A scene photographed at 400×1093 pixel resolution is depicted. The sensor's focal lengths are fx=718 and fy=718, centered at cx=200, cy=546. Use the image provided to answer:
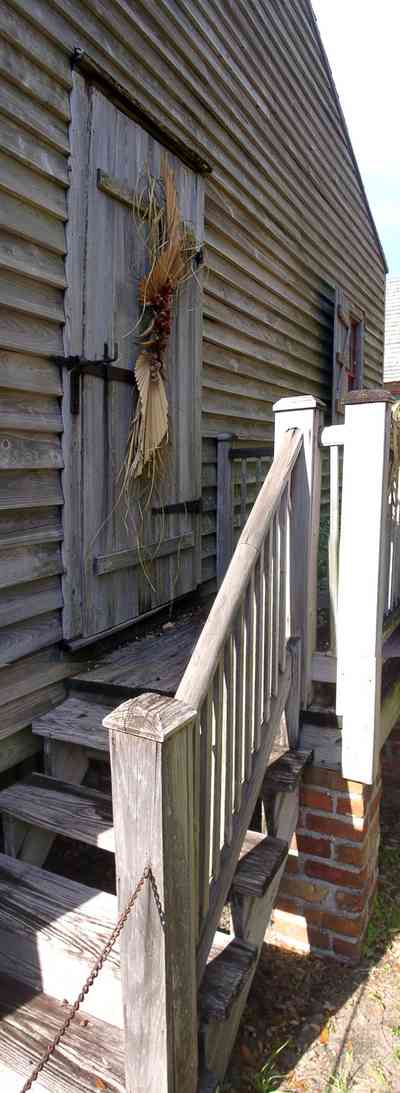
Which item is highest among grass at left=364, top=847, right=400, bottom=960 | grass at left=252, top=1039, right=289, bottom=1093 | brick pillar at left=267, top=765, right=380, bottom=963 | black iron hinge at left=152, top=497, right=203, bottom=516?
black iron hinge at left=152, top=497, right=203, bottom=516

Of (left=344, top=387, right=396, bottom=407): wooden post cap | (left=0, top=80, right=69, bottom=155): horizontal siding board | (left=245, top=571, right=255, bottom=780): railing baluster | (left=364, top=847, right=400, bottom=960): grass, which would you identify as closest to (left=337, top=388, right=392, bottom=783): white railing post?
(left=344, top=387, right=396, bottom=407): wooden post cap

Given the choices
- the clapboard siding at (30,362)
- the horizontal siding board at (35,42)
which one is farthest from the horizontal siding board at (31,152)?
the horizontal siding board at (35,42)

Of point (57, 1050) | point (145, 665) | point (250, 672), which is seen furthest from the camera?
point (145, 665)

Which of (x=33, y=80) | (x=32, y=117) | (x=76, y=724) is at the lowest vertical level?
(x=76, y=724)

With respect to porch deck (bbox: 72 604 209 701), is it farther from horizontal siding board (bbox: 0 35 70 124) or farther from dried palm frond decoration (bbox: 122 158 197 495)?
horizontal siding board (bbox: 0 35 70 124)

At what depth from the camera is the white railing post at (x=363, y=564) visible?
2.28m

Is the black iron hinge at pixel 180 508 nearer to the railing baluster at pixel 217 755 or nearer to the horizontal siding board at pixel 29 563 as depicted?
the horizontal siding board at pixel 29 563

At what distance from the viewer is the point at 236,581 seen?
5.87 feet

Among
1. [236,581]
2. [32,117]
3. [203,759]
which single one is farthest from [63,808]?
[32,117]

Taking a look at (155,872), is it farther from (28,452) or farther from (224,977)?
(28,452)

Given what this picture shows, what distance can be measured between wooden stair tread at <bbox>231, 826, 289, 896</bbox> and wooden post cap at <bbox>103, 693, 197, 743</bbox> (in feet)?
2.90

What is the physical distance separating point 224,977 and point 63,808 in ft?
2.13

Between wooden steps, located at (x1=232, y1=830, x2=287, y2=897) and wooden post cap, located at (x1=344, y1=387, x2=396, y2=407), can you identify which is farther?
wooden post cap, located at (x1=344, y1=387, x2=396, y2=407)

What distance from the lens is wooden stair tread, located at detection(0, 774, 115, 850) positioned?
1.98m
